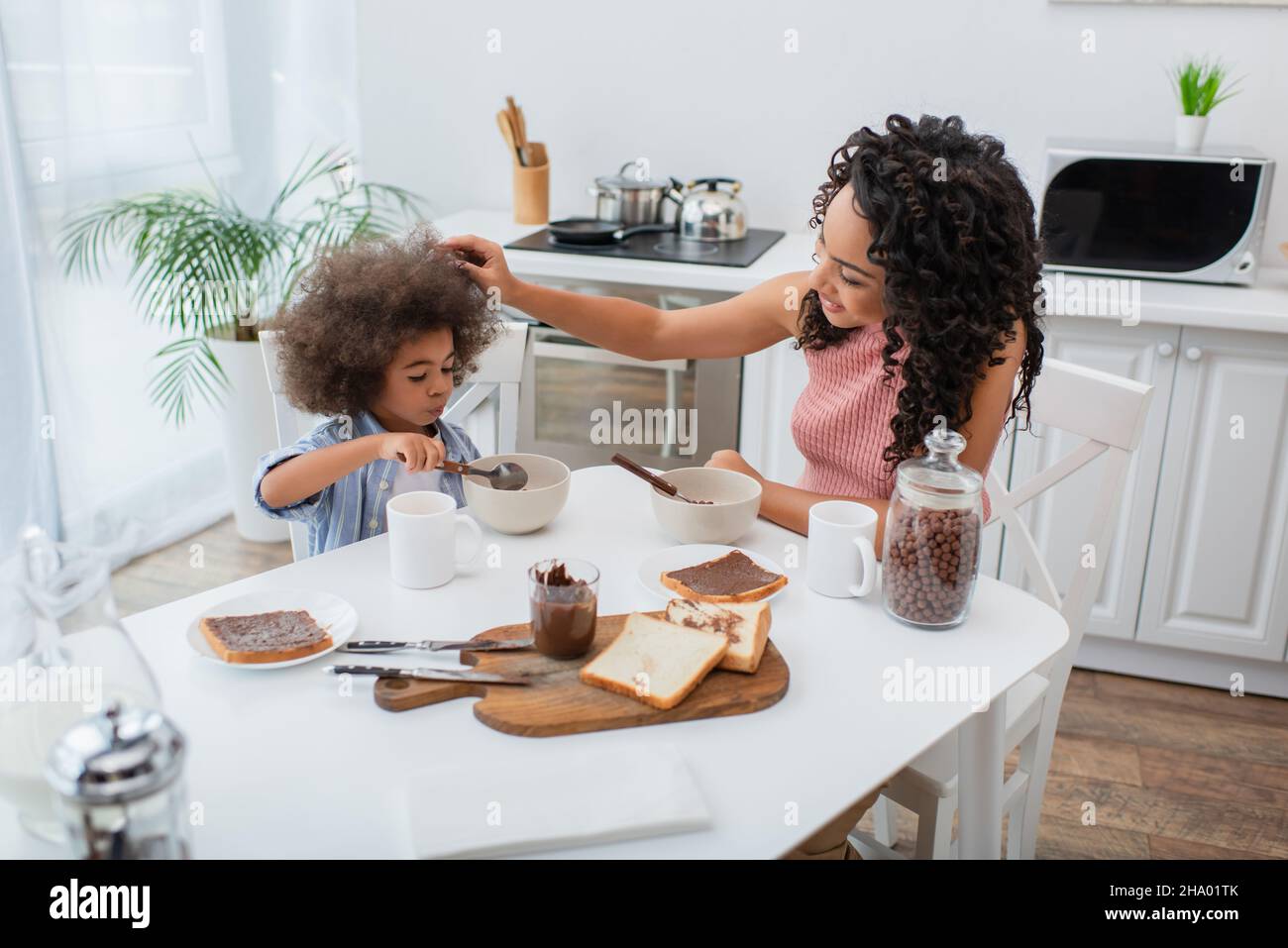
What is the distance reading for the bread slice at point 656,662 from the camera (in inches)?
43.9

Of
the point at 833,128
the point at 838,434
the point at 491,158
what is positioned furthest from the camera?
the point at 491,158

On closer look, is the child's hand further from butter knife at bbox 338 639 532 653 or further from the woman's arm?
the woman's arm

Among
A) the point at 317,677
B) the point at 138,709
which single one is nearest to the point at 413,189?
the point at 317,677

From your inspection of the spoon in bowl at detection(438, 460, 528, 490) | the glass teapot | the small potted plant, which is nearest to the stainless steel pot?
the small potted plant

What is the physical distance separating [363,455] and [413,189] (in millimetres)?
2186

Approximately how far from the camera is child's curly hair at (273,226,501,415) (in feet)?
4.99

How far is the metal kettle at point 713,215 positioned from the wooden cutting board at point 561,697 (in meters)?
1.91

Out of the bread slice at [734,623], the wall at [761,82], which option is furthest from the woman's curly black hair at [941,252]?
the wall at [761,82]

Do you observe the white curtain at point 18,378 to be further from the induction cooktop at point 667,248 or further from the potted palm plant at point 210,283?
the induction cooktop at point 667,248

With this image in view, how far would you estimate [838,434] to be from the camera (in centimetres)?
176

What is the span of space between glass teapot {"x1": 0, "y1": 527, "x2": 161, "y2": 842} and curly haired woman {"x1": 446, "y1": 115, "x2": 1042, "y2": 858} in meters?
0.80

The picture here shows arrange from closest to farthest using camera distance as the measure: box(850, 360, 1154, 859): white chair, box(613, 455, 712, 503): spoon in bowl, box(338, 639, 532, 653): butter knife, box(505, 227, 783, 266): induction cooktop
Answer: box(338, 639, 532, 653): butter knife
box(613, 455, 712, 503): spoon in bowl
box(850, 360, 1154, 859): white chair
box(505, 227, 783, 266): induction cooktop
